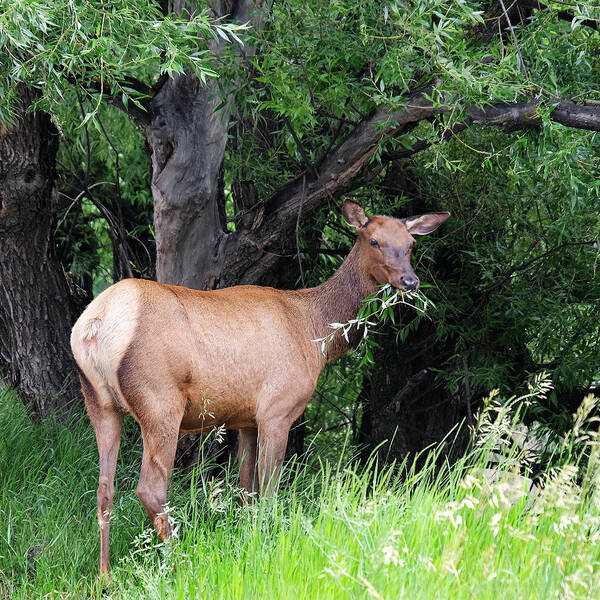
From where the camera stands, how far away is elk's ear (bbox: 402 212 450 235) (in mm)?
6039

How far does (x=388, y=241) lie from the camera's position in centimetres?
582

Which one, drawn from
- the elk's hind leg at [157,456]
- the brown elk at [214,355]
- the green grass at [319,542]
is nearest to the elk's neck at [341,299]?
the brown elk at [214,355]

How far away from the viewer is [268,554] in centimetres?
407

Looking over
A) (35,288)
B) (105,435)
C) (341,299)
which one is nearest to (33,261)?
(35,288)

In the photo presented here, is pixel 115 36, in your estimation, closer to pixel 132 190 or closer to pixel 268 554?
pixel 268 554

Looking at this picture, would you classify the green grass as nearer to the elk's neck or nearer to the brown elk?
the brown elk

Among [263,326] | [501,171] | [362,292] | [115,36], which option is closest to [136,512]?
[263,326]

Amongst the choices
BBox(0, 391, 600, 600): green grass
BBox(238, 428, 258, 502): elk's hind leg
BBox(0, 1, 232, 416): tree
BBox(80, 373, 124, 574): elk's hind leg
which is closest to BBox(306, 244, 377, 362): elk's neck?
BBox(238, 428, 258, 502): elk's hind leg

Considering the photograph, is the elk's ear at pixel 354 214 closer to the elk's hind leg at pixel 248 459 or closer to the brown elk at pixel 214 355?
the brown elk at pixel 214 355

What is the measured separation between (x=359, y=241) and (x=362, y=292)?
0.35m

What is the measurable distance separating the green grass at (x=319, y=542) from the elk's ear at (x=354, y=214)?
1.76 metres

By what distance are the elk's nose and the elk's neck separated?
16.7 inches

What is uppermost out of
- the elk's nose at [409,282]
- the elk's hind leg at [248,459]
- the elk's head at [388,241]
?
the elk's head at [388,241]

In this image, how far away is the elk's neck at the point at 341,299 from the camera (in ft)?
19.7
